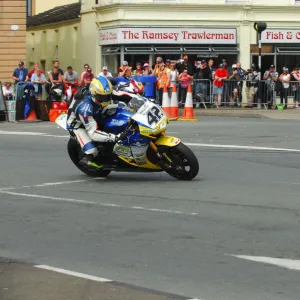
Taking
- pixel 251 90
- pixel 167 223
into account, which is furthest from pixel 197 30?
pixel 167 223

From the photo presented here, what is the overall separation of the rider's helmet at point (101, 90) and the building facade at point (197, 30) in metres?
28.0

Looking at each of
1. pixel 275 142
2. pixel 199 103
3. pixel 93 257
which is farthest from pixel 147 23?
pixel 93 257

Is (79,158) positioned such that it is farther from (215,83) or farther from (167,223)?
(215,83)

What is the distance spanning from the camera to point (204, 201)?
11195 millimetres

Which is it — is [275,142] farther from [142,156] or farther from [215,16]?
[215,16]

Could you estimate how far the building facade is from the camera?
135 ft

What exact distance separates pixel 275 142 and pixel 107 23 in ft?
79.3

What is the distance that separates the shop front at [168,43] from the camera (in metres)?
41.0

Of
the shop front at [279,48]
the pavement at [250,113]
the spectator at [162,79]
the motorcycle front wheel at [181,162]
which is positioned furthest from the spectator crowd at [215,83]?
the motorcycle front wheel at [181,162]

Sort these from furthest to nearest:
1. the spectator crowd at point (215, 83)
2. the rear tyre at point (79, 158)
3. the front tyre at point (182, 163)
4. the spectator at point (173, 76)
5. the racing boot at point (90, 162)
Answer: the spectator crowd at point (215, 83), the spectator at point (173, 76), the rear tyre at point (79, 158), the racing boot at point (90, 162), the front tyre at point (182, 163)

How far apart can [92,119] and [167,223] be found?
3.61 metres

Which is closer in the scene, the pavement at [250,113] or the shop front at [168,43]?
the pavement at [250,113]

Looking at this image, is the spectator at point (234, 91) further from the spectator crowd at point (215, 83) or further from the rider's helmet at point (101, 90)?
the rider's helmet at point (101, 90)

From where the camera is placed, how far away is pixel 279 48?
139 feet
